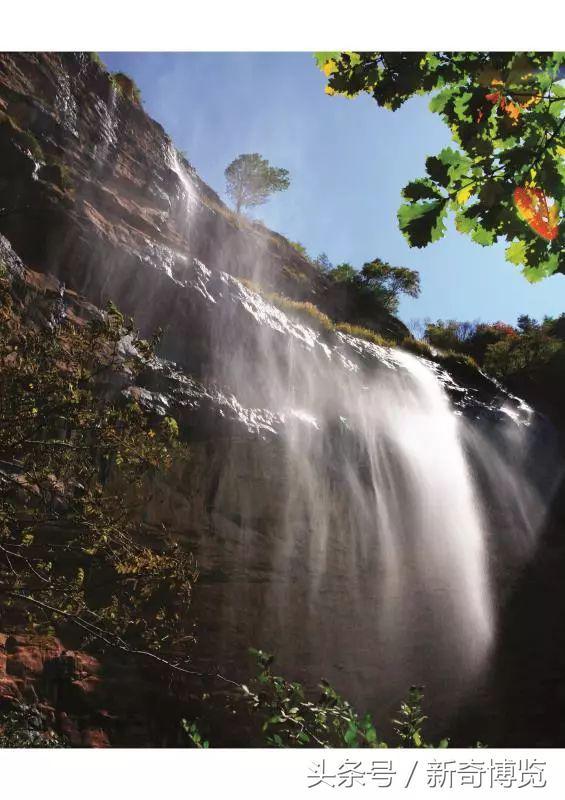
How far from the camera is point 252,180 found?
18984 mm

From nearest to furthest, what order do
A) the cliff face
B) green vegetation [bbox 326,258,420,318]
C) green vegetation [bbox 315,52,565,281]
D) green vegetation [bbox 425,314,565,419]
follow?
green vegetation [bbox 315,52,565,281] < the cliff face < green vegetation [bbox 425,314,565,419] < green vegetation [bbox 326,258,420,318]

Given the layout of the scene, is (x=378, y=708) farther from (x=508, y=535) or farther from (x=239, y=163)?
(x=239, y=163)

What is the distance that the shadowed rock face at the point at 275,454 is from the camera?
6.16 metres

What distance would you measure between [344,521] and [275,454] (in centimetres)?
149

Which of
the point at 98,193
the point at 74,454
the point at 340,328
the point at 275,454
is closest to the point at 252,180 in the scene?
the point at 340,328

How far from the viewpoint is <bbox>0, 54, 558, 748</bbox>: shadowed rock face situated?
6156 millimetres

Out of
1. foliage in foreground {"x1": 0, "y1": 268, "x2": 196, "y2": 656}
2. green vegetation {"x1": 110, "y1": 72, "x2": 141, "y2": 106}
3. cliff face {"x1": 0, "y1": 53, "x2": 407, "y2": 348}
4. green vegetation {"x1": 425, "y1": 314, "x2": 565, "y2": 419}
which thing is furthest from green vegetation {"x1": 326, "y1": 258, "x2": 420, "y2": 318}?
foliage in foreground {"x1": 0, "y1": 268, "x2": 196, "y2": 656}

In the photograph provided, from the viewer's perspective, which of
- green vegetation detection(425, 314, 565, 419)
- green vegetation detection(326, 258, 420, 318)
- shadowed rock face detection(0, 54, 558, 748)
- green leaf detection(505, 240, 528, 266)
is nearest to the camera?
green leaf detection(505, 240, 528, 266)

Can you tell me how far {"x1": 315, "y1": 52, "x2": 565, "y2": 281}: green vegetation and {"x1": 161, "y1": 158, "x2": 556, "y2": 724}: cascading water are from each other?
16.6ft

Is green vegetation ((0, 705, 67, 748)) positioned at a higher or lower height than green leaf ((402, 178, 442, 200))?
lower

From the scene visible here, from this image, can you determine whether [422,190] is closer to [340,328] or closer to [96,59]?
[340,328]

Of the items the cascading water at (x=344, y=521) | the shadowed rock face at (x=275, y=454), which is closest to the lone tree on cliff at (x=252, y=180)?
the shadowed rock face at (x=275, y=454)

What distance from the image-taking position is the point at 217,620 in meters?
5.95

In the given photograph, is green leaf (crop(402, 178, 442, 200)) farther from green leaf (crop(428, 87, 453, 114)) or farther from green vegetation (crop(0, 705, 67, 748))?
green vegetation (crop(0, 705, 67, 748))
